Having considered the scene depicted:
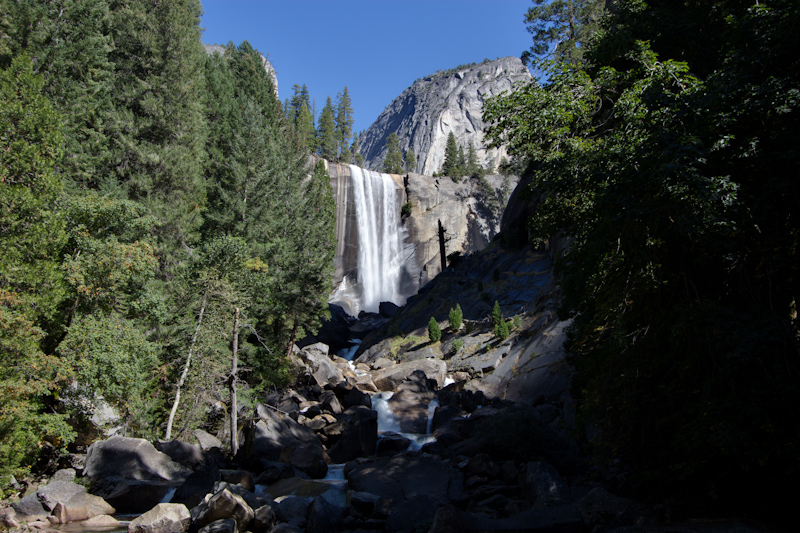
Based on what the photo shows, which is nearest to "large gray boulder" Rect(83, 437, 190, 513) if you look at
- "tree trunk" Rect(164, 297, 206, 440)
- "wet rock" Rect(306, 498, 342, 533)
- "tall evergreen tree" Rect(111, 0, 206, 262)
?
"tree trunk" Rect(164, 297, 206, 440)

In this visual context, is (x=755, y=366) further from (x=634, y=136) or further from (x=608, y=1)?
(x=608, y=1)

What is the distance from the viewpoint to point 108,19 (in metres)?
24.9

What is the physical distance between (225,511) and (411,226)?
5671cm

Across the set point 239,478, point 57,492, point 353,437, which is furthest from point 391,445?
point 57,492

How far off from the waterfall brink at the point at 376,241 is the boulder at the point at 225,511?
51.2 metres

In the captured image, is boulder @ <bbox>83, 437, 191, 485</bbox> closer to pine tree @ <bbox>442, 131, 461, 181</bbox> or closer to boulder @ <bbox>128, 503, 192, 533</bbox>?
boulder @ <bbox>128, 503, 192, 533</bbox>

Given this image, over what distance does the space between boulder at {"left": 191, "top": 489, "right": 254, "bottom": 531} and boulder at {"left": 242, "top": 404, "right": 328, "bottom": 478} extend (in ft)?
20.6

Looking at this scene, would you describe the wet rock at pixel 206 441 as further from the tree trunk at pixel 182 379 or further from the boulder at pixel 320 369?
the boulder at pixel 320 369

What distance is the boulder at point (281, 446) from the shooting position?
16.9m

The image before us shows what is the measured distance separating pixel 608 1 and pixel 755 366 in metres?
34.1

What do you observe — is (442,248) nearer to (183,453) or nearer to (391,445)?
(391,445)

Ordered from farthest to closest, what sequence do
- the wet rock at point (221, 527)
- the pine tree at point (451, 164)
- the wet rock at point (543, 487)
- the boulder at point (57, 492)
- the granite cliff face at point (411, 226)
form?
1. the pine tree at point (451, 164)
2. the granite cliff face at point (411, 226)
3. the boulder at point (57, 492)
4. the wet rock at point (543, 487)
5. the wet rock at point (221, 527)

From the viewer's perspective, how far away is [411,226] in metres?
65.8

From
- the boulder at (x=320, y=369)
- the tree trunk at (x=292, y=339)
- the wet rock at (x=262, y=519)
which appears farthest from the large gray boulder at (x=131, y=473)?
the tree trunk at (x=292, y=339)
